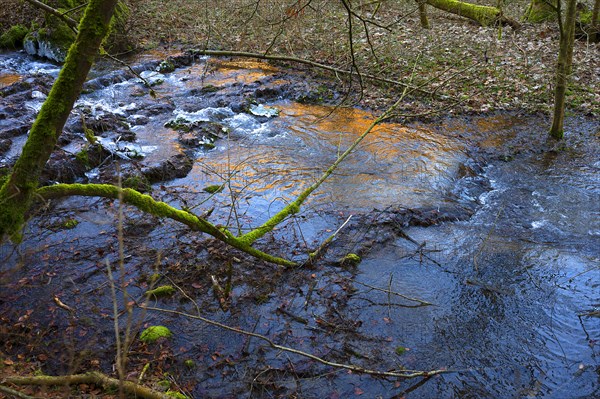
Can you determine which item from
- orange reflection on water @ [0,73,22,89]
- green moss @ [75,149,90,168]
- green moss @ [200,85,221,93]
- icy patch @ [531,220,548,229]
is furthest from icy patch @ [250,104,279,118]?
icy patch @ [531,220,548,229]

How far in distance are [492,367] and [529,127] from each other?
286 inches

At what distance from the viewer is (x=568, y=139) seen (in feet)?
32.6

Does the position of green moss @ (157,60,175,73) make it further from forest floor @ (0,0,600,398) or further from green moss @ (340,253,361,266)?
green moss @ (340,253,361,266)

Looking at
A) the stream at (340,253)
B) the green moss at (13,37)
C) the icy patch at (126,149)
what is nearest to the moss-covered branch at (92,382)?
the stream at (340,253)

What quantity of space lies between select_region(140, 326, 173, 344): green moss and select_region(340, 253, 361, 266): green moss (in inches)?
96.2

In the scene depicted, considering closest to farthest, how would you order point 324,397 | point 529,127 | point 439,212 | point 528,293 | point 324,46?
point 324,397
point 528,293
point 439,212
point 529,127
point 324,46

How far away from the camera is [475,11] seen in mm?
16016

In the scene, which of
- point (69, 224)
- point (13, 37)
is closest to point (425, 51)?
point (69, 224)

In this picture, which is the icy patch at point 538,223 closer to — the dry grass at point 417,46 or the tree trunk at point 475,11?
the dry grass at point 417,46

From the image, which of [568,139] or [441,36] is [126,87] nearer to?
[441,36]

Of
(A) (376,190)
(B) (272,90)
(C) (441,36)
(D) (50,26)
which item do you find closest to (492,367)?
(A) (376,190)

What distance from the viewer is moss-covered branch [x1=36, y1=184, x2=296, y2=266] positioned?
428 centimetres

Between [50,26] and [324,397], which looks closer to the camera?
[324,397]

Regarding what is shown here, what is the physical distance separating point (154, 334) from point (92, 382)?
1.06 m
